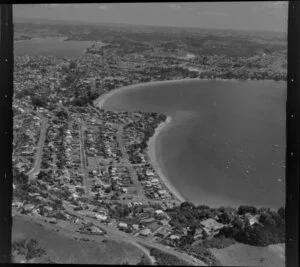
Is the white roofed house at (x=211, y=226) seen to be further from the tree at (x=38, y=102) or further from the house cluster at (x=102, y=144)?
the tree at (x=38, y=102)

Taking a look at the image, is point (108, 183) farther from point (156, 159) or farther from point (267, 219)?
point (267, 219)

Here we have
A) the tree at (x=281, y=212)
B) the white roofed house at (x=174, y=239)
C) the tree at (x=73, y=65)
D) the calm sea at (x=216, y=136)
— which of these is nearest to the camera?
the tree at (x=281, y=212)

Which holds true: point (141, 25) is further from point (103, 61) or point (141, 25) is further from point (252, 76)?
point (252, 76)

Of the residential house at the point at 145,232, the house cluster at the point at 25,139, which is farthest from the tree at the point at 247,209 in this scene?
the house cluster at the point at 25,139

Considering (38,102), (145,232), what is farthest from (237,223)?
(38,102)

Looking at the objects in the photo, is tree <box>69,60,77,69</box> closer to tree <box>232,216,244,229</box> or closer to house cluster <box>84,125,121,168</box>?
house cluster <box>84,125,121,168</box>

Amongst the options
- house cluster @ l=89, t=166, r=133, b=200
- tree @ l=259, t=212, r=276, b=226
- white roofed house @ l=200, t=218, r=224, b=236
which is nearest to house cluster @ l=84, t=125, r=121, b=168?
house cluster @ l=89, t=166, r=133, b=200
